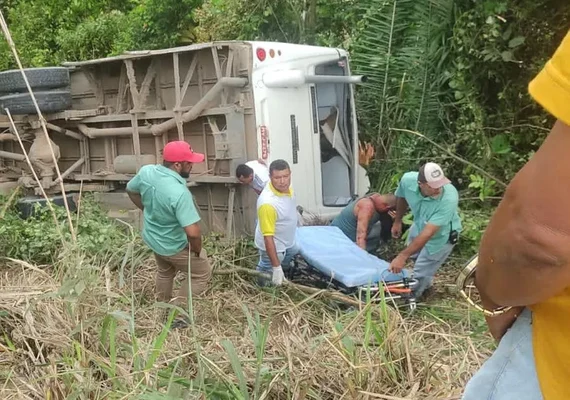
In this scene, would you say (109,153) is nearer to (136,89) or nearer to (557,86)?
(136,89)

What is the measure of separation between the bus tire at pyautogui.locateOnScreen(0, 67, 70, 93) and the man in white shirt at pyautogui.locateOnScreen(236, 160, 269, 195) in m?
2.56

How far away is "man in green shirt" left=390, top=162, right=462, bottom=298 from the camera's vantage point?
17.5 ft

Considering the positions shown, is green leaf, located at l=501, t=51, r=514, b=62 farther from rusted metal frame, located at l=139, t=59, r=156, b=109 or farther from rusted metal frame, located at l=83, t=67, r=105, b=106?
rusted metal frame, located at l=83, t=67, r=105, b=106

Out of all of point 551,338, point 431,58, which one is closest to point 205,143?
point 431,58

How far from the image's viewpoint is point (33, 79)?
7.54m

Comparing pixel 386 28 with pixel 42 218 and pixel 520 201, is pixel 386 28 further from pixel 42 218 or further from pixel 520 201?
pixel 520 201

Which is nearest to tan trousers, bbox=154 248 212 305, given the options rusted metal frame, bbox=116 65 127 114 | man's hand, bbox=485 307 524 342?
rusted metal frame, bbox=116 65 127 114

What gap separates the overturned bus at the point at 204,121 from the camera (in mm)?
6758

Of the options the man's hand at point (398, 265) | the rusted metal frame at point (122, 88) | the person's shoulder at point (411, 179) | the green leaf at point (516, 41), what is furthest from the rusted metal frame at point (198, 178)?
the green leaf at point (516, 41)

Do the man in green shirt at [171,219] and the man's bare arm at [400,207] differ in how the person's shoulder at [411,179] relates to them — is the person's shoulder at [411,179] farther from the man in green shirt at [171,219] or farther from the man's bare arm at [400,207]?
the man in green shirt at [171,219]

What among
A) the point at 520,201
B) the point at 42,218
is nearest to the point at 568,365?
the point at 520,201

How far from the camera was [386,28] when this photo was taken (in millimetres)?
8641

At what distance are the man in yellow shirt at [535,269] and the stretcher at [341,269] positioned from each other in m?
3.45

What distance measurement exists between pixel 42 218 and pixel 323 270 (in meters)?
2.96
